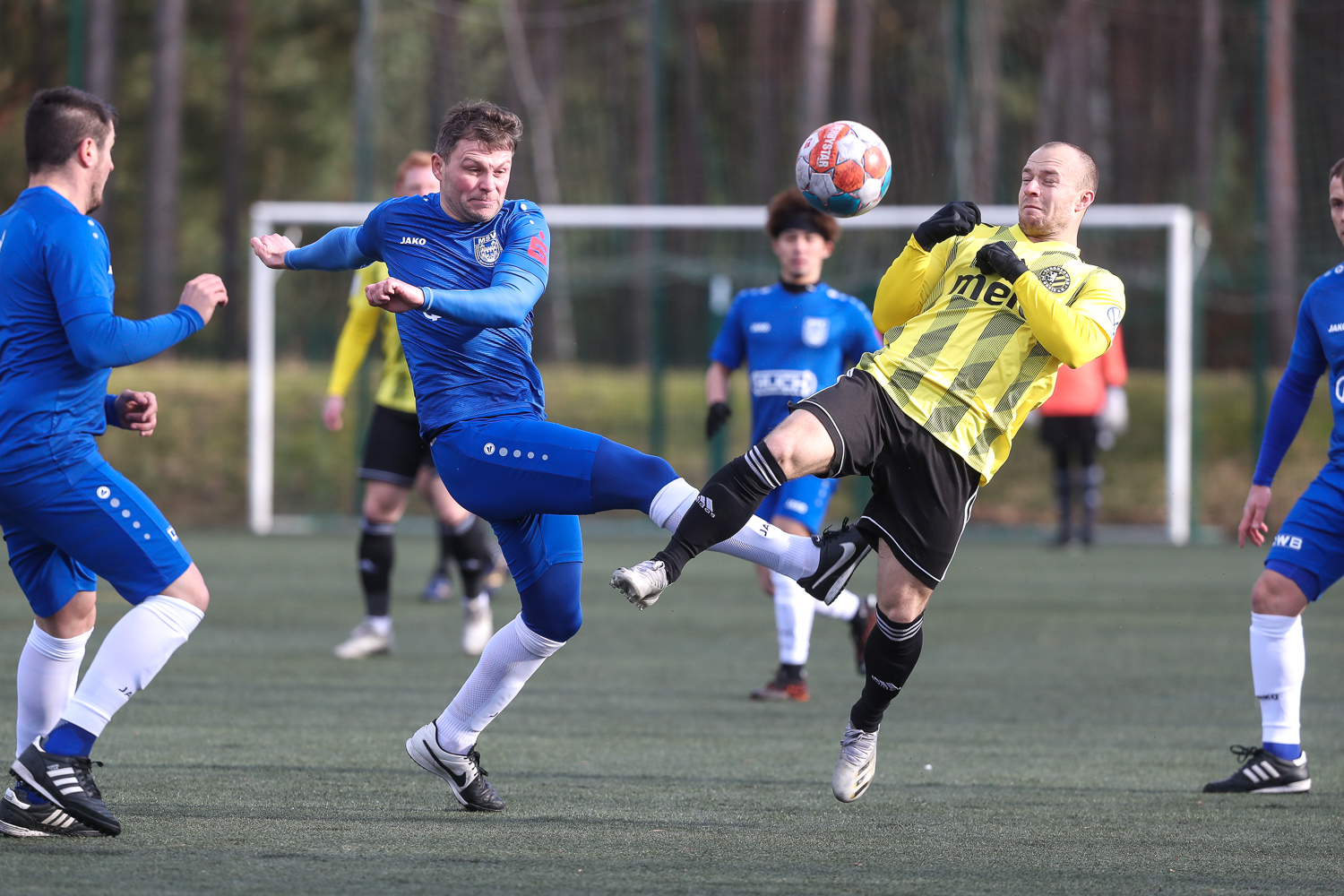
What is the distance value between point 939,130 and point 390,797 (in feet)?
43.3

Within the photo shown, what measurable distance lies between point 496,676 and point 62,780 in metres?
1.24

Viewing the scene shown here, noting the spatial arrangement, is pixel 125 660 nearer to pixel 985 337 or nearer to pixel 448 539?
pixel 985 337

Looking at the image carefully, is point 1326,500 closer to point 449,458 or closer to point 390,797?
point 449,458

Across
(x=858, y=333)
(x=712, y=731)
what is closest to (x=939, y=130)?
(x=858, y=333)

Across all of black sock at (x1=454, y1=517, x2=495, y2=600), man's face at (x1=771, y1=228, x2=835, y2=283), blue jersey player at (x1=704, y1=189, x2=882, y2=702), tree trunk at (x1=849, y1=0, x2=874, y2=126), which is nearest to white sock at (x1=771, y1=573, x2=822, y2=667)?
blue jersey player at (x1=704, y1=189, x2=882, y2=702)

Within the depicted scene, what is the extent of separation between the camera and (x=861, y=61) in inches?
747

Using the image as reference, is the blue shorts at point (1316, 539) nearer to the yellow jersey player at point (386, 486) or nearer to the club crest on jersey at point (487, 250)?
the club crest on jersey at point (487, 250)

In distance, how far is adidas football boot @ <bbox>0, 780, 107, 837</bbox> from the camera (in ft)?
13.2

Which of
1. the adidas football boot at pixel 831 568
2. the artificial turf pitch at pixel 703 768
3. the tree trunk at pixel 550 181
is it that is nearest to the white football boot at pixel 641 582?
the adidas football boot at pixel 831 568

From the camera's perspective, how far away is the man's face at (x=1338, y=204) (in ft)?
15.9

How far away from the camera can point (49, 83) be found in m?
24.6

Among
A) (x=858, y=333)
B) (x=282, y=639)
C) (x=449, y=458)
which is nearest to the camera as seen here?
(x=449, y=458)

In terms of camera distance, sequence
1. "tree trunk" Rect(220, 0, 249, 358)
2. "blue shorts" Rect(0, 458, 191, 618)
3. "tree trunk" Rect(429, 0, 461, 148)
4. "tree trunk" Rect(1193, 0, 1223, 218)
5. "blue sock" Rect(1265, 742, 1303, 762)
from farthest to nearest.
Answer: "tree trunk" Rect(220, 0, 249, 358) < "tree trunk" Rect(429, 0, 461, 148) < "tree trunk" Rect(1193, 0, 1223, 218) < "blue sock" Rect(1265, 742, 1303, 762) < "blue shorts" Rect(0, 458, 191, 618)

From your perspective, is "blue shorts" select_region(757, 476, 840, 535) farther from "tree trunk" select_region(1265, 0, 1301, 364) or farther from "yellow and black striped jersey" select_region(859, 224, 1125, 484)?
"tree trunk" select_region(1265, 0, 1301, 364)
